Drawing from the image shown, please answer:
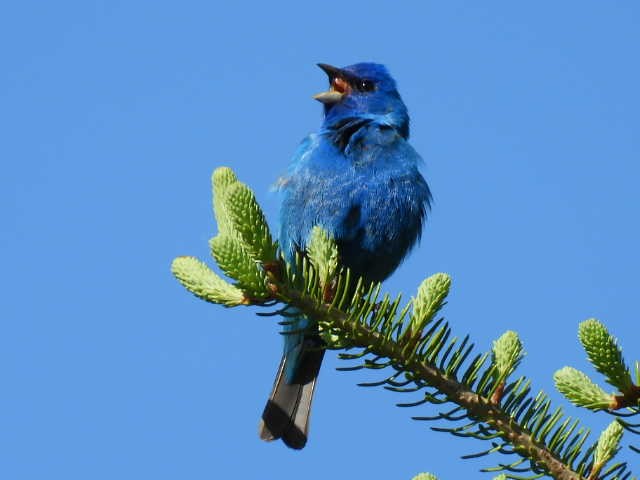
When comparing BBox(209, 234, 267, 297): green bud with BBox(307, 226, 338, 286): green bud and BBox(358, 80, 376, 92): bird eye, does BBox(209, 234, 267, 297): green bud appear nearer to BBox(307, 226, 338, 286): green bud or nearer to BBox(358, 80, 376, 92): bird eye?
BBox(307, 226, 338, 286): green bud

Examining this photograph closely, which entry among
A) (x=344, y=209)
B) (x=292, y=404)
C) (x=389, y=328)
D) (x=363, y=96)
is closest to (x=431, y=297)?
(x=389, y=328)

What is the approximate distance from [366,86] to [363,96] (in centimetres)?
17

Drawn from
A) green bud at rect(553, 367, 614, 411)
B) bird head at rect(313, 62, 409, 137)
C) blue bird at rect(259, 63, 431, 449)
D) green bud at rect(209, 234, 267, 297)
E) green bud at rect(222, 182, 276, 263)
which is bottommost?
green bud at rect(553, 367, 614, 411)

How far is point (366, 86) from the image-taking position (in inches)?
260

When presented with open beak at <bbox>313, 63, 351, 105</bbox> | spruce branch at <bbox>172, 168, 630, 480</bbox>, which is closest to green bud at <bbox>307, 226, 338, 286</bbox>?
spruce branch at <bbox>172, 168, 630, 480</bbox>

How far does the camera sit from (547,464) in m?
2.27

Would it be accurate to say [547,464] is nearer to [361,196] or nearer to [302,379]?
[361,196]

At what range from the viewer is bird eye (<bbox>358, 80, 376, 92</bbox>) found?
658 cm

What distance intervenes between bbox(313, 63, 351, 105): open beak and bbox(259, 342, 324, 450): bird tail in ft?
6.48

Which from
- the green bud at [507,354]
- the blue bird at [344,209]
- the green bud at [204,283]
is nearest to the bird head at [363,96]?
the blue bird at [344,209]

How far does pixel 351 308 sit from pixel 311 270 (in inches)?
7.5

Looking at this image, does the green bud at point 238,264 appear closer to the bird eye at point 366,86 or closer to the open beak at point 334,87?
the open beak at point 334,87

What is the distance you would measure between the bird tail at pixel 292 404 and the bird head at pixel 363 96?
5.61 ft

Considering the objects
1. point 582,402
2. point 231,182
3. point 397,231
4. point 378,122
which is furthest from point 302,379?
point 582,402
